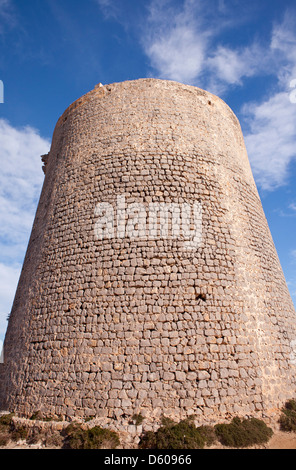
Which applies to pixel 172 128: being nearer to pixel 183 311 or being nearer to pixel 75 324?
pixel 183 311

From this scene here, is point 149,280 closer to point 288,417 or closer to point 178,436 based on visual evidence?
point 178,436

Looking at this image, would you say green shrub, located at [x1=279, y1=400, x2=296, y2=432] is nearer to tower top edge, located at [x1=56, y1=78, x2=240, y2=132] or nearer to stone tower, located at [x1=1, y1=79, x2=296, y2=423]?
stone tower, located at [x1=1, y1=79, x2=296, y2=423]

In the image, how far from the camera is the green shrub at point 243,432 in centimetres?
464

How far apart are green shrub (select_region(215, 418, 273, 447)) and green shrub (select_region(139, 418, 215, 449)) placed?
6.9 inches

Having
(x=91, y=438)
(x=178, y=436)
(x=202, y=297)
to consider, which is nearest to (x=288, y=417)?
(x=178, y=436)

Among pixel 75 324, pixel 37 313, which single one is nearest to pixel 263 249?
pixel 75 324

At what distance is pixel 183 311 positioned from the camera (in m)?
5.68

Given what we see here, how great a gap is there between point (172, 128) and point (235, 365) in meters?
5.77

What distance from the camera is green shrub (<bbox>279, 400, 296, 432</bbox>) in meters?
5.09

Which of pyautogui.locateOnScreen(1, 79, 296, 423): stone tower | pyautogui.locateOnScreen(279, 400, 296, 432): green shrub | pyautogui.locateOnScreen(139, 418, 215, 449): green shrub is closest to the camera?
pyautogui.locateOnScreen(139, 418, 215, 449): green shrub

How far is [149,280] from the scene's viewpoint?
595 centimetres

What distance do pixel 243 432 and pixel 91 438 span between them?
2418mm

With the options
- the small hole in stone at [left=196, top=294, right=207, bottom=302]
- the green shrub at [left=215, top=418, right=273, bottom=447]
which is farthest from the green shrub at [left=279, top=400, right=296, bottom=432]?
the small hole in stone at [left=196, top=294, right=207, bottom=302]

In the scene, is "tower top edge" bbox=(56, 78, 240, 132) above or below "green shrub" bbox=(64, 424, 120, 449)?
above
